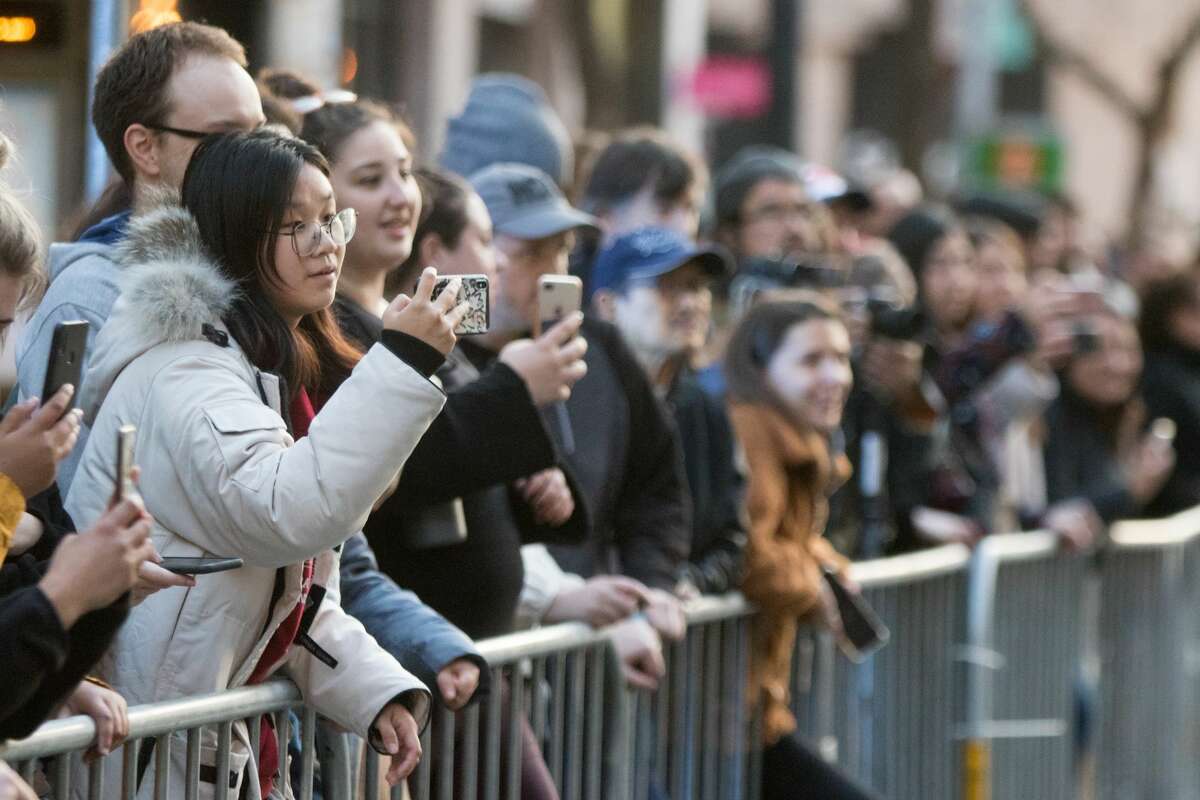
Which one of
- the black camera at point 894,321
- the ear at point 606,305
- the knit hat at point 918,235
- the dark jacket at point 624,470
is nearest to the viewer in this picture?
the dark jacket at point 624,470

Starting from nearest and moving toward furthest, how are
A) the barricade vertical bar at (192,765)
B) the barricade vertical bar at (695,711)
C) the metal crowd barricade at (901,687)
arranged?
1. the barricade vertical bar at (192,765)
2. the barricade vertical bar at (695,711)
3. the metal crowd barricade at (901,687)

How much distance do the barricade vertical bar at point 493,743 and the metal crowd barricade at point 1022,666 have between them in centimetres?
325

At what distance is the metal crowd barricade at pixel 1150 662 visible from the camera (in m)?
8.87

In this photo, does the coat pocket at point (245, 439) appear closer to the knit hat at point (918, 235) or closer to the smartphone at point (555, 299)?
the smartphone at point (555, 299)

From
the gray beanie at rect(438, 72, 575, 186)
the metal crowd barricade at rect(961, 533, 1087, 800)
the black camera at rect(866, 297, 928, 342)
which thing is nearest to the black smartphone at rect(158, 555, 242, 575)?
the gray beanie at rect(438, 72, 575, 186)

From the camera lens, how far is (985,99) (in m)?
31.1

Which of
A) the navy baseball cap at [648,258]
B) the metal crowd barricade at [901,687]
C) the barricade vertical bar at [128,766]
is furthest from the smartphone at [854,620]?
the barricade vertical bar at [128,766]

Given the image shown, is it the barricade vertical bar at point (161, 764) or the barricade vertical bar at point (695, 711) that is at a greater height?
the barricade vertical bar at point (161, 764)

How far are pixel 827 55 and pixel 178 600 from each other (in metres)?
39.7

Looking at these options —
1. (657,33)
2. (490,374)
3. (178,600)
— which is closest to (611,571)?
(490,374)

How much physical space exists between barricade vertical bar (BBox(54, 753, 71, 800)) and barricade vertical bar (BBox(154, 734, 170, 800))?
0.72 ft

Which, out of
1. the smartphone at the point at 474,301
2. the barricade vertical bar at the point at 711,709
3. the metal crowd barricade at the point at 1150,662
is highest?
the smartphone at the point at 474,301

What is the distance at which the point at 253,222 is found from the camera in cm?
390

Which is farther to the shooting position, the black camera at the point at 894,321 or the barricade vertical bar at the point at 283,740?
the black camera at the point at 894,321
